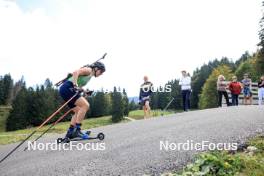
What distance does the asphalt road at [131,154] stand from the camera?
6.92 metres

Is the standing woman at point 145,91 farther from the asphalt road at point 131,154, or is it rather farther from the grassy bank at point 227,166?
the grassy bank at point 227,166

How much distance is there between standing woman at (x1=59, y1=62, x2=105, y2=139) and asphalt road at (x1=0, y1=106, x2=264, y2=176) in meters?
0.50

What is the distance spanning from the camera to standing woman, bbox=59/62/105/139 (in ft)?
30.7

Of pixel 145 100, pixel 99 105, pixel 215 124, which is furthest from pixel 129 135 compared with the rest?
pixel 99 105

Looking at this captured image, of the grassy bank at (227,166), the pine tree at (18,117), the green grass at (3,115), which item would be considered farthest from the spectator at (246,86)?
the green grass at (3,115)

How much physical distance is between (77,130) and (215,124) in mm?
3607

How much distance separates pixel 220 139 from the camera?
820 cm

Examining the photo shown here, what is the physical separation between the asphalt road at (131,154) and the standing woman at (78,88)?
0.50 metres

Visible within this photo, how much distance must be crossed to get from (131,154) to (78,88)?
93.9 inches

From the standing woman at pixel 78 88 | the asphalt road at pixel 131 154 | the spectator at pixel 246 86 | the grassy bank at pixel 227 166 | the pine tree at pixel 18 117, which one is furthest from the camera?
the pine tree at pixel 18 117

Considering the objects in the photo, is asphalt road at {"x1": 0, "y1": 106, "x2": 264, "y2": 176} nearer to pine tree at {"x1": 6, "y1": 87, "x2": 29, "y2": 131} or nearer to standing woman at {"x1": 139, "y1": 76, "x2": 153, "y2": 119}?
standing woman at {"x1": 139, "y1": 76, "x2": 153, "y2": 119}

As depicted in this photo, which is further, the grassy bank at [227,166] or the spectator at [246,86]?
the spectator at [246,86]

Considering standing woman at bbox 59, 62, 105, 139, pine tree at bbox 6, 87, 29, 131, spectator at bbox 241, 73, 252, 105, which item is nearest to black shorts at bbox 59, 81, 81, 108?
standing woman at bbox 59, 62, 105, 139

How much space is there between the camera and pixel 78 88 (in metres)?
9.43
